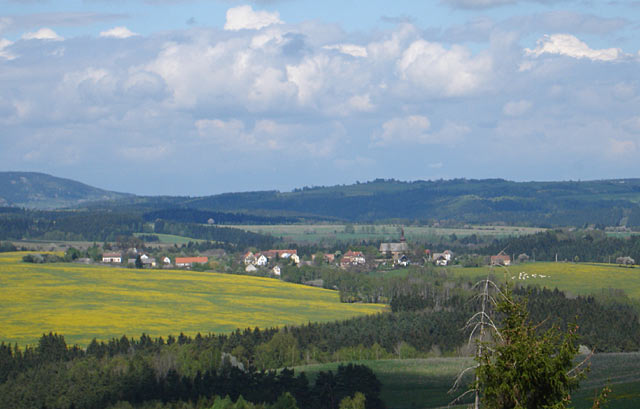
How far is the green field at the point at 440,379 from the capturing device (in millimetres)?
52438

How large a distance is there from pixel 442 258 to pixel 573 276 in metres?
45.6

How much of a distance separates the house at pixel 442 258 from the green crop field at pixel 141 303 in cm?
3997

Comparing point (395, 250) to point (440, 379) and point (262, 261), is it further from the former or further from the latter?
point (440, 379)

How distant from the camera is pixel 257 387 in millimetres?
62312

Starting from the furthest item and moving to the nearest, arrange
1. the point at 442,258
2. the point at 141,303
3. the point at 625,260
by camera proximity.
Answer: the point at 442,258
the point at 625,260
the point at 141,303

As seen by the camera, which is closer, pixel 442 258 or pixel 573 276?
pixel 573 276

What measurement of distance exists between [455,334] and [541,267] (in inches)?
2495

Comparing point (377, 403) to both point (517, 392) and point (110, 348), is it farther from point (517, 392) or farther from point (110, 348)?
point (517, 392)

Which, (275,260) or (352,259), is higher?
(352,259)

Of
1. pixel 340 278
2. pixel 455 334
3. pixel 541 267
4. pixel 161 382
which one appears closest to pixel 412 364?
pixel 455 334

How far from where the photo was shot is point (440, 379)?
68812 millimetres

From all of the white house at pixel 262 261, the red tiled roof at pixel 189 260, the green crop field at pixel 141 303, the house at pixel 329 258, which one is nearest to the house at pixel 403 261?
the house at pixel 329 258

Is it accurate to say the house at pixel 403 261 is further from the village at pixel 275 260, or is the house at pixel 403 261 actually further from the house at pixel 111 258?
the house at pixel 111 258

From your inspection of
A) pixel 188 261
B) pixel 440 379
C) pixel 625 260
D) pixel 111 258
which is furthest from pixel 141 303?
pixel 625 260
